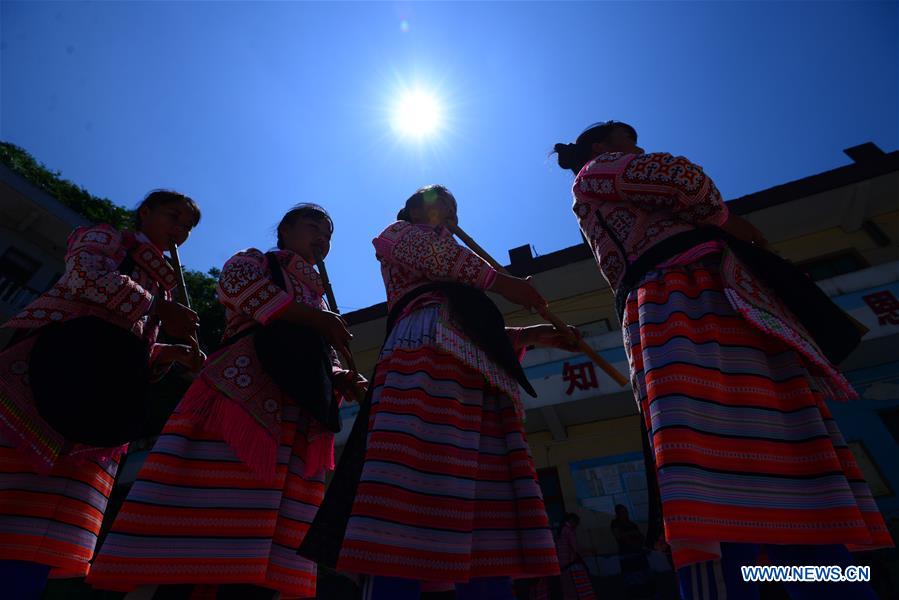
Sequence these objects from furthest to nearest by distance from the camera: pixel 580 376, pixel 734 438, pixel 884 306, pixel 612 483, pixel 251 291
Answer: pixel 612 483, pixel 580 376, pixel 884 306, pixel 251 291, pixel 734 438

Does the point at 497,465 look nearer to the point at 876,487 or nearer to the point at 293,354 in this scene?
the point at 293,354

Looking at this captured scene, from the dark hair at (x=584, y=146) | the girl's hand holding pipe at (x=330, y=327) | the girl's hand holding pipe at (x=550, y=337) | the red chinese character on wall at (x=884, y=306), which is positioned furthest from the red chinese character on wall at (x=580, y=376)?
the girl's hand holding pipe at (x=330, y=327)

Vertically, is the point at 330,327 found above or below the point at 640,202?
below

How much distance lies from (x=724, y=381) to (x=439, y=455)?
79 cm

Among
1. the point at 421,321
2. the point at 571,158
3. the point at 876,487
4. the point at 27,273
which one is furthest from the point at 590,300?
the point at 27,273

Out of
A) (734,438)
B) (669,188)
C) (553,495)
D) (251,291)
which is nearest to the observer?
(734,438)

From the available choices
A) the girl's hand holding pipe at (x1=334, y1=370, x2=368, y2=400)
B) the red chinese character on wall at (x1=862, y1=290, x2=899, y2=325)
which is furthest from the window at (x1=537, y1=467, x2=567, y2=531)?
the girl's hand holding pipe at (x1=334, y1=370, x2=368, y2=400)

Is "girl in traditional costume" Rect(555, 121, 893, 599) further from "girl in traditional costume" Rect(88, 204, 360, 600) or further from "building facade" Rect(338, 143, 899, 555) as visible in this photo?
"building facade" Rect(338, 143, 899, 555)

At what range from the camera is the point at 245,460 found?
5.52 feet

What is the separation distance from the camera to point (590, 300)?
1069 centimetres

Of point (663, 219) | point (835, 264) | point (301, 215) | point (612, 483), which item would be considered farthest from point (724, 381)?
point (835, 264)

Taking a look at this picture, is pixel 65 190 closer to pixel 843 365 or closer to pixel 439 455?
pixel 439 455

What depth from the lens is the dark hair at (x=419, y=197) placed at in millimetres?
2301

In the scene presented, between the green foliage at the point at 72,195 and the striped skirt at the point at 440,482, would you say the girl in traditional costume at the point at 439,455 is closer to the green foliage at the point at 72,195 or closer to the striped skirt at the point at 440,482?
the striped skirt at the point at 440,482
